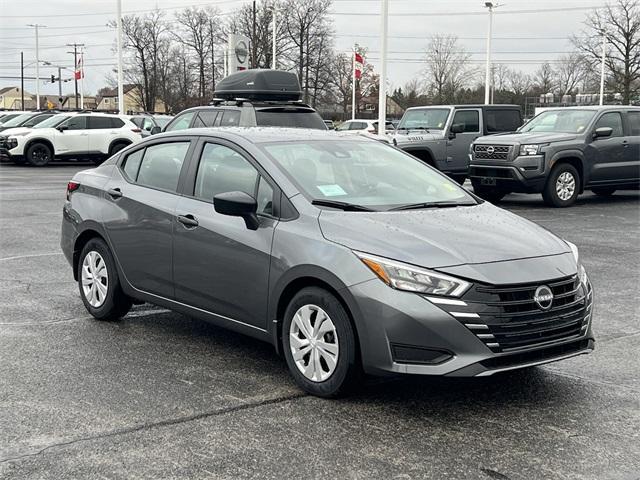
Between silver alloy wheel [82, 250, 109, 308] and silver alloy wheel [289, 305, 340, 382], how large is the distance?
2285mm

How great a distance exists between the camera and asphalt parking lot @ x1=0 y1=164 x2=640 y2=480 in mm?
3766

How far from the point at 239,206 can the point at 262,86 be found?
10257mm

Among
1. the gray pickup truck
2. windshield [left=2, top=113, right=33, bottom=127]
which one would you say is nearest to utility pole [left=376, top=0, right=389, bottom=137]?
the gray pickup truck

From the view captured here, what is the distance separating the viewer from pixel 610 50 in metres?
64.9

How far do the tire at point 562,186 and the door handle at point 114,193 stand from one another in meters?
10.8

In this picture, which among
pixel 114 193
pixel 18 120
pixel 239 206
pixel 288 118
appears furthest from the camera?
pixel 18 120

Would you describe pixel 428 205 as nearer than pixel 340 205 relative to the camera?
No

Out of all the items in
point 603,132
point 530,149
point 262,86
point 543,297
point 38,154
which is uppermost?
point 262,86

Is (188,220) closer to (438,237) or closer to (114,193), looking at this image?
(114,193)

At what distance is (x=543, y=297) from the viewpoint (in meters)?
4.39

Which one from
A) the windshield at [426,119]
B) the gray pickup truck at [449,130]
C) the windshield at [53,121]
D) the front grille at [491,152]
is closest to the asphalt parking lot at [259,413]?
the front grille at [491,152]

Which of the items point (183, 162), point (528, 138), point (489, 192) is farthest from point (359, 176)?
point (489, 192)

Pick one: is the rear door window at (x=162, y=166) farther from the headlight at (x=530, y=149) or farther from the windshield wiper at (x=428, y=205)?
the headlight at (x=530, y=149)

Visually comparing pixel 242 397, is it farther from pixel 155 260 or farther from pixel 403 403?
pixel 155 260
